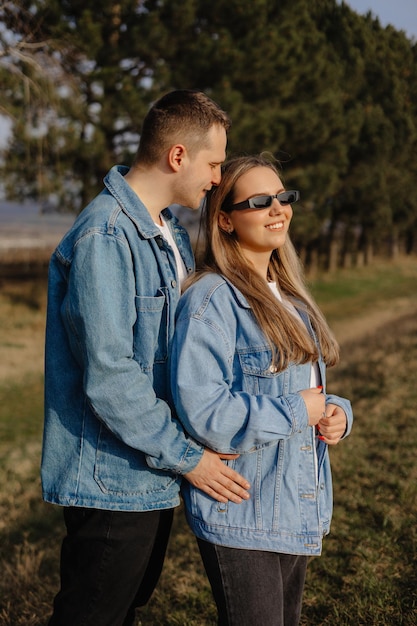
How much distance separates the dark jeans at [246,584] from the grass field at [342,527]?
1.04 m

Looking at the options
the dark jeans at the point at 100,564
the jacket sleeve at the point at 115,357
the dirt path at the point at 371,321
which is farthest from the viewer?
the dirt path at the point at 371,321

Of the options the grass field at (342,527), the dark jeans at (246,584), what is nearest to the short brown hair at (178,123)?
the dark jeans at (246,584)

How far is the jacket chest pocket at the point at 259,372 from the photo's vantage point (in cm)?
190

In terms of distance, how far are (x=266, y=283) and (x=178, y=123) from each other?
0.59 m

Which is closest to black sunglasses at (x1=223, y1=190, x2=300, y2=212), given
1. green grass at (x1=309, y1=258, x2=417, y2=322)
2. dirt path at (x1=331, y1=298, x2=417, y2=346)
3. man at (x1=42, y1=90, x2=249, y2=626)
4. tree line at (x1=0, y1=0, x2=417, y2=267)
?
man at (x1=42, y1=90, x2=249, y2=626)

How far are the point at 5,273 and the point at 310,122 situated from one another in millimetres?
10034

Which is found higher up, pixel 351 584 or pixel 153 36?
pixel 153 36

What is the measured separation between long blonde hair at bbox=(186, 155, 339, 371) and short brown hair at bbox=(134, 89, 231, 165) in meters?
0.19

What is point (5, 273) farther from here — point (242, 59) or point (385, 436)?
point (385, 436)

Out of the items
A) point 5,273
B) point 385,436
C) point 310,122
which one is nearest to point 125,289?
point 385,436

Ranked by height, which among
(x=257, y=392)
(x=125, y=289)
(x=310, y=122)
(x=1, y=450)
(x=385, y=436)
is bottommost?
(x=1, y=450)

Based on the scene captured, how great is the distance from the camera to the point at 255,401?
181 centimetres

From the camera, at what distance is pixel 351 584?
2.96m

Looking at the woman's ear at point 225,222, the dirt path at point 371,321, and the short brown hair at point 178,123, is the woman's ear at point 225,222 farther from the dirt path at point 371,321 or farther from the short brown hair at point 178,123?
the dirt path at point 371,321
